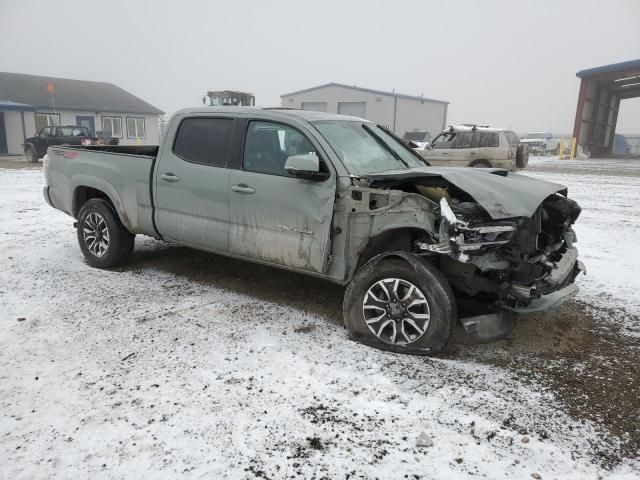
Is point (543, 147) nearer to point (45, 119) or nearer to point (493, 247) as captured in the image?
point (45, 119)

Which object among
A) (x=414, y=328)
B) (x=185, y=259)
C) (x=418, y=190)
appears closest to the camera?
(x=414, y=328)

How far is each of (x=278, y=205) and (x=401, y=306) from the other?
1376mm

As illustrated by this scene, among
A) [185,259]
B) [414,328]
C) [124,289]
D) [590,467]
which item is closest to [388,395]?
[414,328]

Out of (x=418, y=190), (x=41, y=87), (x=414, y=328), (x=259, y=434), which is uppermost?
(x=41, y=87)

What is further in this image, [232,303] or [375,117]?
[375,117]

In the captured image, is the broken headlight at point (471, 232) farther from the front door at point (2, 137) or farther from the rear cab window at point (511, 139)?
the front door at point (2, 137)

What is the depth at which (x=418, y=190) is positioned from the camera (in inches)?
155

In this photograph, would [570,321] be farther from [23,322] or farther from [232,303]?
[23,322]

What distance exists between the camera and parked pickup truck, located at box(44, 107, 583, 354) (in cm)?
352

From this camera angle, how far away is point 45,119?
99.1 feet

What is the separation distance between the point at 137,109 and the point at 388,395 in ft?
117

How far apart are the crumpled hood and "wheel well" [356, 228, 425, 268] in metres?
0.40

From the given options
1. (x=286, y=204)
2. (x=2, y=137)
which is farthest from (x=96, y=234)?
(x=2, y=137)

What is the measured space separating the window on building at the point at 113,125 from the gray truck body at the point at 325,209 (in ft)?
102
